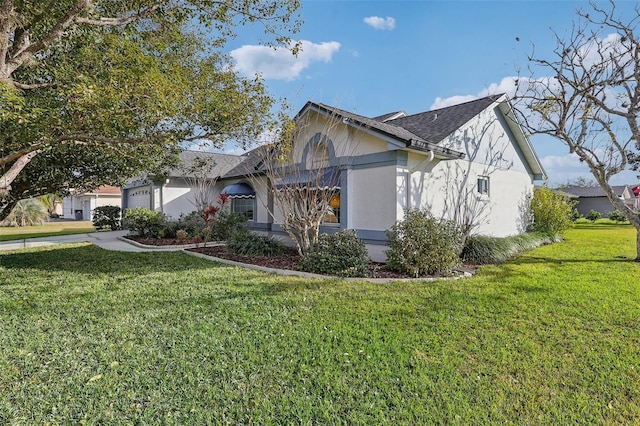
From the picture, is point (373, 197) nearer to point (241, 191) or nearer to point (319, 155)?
point (319, 155)

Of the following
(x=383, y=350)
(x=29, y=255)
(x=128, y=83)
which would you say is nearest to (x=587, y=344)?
(x=383, y=350)

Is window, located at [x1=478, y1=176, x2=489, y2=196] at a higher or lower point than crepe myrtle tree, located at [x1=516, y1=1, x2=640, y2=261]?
lower

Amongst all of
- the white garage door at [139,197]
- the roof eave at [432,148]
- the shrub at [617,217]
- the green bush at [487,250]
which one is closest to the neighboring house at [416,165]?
the roof eave at [432,148]

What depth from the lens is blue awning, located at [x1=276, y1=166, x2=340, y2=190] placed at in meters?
15.7

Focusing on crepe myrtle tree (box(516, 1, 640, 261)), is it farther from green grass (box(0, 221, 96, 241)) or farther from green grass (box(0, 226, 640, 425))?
green grass (box(0, 221, 96, 241))

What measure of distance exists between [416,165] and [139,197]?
33148 millimetres

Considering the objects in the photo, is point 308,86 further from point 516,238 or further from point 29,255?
point 29,255

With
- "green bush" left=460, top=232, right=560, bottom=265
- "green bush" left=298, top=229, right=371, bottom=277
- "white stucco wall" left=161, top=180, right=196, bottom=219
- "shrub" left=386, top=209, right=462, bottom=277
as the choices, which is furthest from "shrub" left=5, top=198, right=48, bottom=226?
"green bush" left=460, top=232, right=560, bottom=265

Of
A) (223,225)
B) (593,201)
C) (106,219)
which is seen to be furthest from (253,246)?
(593,201)

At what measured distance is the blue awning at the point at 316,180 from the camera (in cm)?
1566

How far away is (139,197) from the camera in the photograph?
3750 centimetres

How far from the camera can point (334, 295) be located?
10.5 metres

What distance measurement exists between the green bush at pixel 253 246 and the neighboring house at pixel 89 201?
47.6 meters

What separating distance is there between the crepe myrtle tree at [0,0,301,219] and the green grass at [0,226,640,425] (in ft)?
16.1
